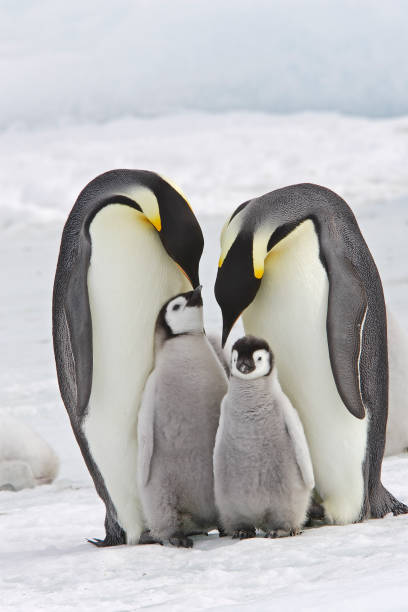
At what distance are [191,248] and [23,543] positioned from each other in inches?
43.0

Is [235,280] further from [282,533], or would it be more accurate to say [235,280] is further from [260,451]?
[282,533]

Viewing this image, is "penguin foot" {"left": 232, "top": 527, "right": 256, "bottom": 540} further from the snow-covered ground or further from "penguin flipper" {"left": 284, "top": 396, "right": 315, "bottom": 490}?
"penguin flipper" {"left": 284, "top": 396, "right": 315, "bottom": 490}

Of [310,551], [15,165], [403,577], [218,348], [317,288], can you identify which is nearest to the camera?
[403,577]

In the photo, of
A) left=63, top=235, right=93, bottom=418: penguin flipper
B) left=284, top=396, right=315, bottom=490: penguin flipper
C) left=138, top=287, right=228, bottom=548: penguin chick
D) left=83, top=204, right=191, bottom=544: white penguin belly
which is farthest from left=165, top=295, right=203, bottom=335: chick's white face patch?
left=284, top=396, right=315, bottom=490: penguin flipper

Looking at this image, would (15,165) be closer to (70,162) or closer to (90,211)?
(70,162)

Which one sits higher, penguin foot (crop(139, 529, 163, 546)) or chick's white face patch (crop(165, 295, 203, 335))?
chick's white face patch (crop(165, 295, 203, 335))

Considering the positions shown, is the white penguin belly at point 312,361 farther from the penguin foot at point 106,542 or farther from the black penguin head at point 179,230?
the penguin foot at point 106,542

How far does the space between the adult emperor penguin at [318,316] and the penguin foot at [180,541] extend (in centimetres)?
41

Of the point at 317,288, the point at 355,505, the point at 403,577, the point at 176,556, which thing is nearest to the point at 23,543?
the point at 176,556

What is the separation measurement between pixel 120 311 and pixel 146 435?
1.19 ft

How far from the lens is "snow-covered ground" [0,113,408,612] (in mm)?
1989

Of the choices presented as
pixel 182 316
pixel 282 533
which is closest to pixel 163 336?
pixel 182 316

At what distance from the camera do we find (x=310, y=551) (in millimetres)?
2213

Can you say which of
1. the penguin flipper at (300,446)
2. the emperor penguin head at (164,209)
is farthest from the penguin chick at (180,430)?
the penguin flipper at (300,446)
